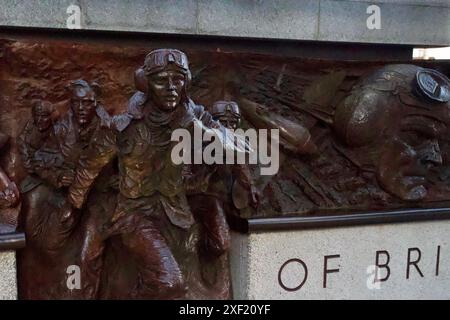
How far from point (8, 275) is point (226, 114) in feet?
5.45

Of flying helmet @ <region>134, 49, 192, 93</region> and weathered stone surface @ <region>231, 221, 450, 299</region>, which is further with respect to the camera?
weathered stone surface @ <region>231, 221, 450, 299</region>

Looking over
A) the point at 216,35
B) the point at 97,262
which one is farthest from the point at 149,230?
the point at 216,35

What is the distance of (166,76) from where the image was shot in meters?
2.82

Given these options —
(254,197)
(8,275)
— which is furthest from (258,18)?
(8,275)

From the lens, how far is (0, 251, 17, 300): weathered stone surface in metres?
2.89

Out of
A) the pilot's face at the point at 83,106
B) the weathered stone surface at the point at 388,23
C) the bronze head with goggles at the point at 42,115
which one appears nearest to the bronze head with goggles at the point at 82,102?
the pilot's face at the point at 83,106

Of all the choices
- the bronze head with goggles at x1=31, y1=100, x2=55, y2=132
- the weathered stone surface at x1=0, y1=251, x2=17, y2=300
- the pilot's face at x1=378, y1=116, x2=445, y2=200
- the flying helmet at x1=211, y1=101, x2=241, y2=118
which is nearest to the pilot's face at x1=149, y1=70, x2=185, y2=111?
the flying helmet at x1=211, y1=101, x2=241, y2=118

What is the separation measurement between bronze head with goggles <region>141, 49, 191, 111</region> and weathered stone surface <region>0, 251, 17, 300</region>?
1.26 meters

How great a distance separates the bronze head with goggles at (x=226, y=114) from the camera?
10.7ft

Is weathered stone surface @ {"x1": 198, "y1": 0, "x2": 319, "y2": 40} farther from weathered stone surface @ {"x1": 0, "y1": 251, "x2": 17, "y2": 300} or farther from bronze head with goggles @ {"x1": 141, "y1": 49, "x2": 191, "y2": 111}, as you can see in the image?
weathered stone surface @ {"x1": 0, "y1": 251, "x2": 17, "y2": 300}

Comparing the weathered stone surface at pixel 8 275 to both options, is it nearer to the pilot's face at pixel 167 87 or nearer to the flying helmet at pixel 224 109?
the pilot's face at pixel 167 87

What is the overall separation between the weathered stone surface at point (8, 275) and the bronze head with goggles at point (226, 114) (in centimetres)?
151

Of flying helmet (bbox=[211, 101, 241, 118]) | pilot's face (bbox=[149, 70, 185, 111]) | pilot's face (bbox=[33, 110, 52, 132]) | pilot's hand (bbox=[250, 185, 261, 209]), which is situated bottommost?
pilot's hand (bbox=[250, 185, 261, 209])
